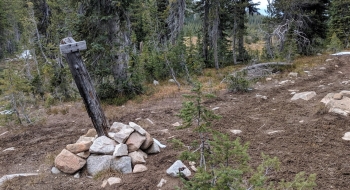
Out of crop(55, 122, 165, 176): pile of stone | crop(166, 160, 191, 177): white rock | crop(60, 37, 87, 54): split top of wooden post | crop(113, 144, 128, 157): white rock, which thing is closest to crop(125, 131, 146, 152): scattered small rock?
crop(55, 122, 165, 176): pile of stone

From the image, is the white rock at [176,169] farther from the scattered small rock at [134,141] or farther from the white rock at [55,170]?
the white rock at [55,170]

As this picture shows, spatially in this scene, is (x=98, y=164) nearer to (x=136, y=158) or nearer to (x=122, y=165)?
(x=122, y=165)

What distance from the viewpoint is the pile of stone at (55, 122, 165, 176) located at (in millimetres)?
4250

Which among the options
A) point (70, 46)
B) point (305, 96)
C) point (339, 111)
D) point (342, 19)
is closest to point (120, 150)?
point (70, 46)

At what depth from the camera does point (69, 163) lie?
4.33 metres

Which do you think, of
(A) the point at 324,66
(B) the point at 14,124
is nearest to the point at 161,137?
(B) the point at 14,124

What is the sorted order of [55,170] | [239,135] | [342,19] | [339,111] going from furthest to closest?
[342,19], [339,111], [239,135], [55,170]

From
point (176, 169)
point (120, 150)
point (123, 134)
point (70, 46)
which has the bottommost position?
point (176, 169)

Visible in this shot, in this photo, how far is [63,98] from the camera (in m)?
11.5

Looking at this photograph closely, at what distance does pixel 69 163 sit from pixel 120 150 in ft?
2.93

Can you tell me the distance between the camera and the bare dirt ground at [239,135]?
12.9 ft

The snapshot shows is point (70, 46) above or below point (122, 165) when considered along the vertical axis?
above

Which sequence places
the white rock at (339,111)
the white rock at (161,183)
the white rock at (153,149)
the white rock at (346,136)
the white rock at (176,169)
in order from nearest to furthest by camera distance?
the white rock at (161,183) → the white rock at (176,169) → the white rock at (346,136) → the white rock at (153,149) → the white rock at (339,111)

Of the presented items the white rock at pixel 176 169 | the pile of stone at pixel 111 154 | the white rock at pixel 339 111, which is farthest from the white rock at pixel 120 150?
the white rock at pixel 339 111
